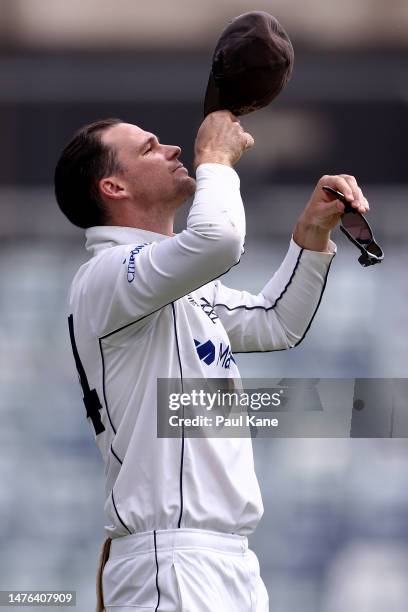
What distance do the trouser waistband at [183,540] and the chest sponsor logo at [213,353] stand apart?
338mm

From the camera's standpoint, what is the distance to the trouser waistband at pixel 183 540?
7.46 feet

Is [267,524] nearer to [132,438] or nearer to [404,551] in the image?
[404,551]

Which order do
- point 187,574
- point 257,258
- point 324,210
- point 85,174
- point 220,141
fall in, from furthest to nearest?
point 257,258
point 85,174
point 324,210
point 220,141
point 187,574

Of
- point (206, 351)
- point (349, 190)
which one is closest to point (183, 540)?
point (206, 351)

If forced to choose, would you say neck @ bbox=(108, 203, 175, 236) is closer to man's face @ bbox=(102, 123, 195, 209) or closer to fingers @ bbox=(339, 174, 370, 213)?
man's face @ bbox=(102, 123, 195, 209)

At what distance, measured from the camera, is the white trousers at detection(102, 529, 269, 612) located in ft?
7.37

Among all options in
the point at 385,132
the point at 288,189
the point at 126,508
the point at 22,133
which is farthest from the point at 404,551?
the point at 126,508

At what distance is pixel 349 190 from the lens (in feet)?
7.81

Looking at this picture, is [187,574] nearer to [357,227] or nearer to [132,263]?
[132,263]

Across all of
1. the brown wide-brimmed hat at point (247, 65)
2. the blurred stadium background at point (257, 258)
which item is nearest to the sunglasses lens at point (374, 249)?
the brown wide-brimmed hat at point (247, 65)

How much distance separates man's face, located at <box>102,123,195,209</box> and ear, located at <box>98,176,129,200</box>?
0.01m

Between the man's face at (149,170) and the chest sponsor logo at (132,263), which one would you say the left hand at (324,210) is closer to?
the man's face at (149,170)

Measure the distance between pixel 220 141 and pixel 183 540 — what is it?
2.53 ft

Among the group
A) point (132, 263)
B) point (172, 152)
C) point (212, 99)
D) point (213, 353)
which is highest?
point (212, 99)
